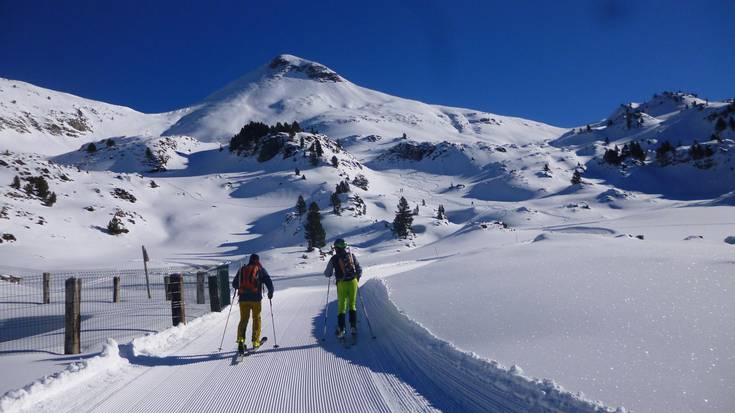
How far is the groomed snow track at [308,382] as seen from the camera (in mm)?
5098

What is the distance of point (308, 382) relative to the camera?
20.9 feet

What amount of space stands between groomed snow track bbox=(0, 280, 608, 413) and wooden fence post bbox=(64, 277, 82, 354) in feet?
4.60

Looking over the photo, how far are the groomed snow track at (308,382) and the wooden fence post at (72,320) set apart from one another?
4.60ft

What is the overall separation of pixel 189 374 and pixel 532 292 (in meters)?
6.46

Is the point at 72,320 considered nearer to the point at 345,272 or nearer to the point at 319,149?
the point at 345,272

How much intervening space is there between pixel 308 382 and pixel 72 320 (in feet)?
19.0

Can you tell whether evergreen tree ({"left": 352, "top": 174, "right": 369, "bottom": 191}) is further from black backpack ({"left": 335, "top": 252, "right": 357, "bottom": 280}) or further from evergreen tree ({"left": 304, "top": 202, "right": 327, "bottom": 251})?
black backpack ({"left": 335, "top": 252, "right": 357, "bottom": 280})

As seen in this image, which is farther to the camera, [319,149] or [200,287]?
[319,149]

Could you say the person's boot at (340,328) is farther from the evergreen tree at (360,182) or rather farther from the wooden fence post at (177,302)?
the evergreen tree at (360,182)

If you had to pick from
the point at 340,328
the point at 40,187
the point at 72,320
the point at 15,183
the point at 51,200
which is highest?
the point at 15,183

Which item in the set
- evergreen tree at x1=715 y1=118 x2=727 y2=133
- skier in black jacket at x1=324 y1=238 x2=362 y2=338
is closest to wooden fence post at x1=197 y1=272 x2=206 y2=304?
skier in black jacket at x1=324 y1=238 x2=362 y2=338

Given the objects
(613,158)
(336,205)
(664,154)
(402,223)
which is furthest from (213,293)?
(613,158)

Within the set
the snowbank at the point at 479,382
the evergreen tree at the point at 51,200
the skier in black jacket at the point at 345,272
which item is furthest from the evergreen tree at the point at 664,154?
the snowbank at the point at 479,382

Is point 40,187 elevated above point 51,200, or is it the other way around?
point 40,187
